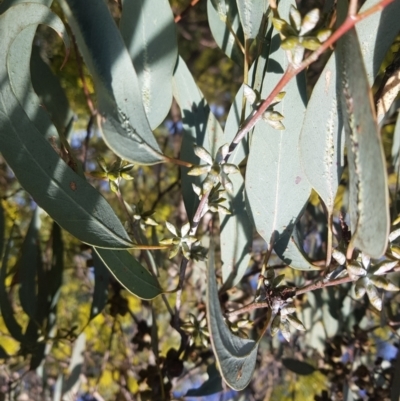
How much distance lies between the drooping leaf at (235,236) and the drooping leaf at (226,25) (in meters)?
0.23

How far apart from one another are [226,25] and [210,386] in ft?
2.46

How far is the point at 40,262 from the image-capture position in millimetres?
1152

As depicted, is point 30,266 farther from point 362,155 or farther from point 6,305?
point 362,155

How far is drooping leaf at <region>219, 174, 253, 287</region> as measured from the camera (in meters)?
0.84

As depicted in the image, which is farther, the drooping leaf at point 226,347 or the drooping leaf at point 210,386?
the drooping leaf at point 210,386

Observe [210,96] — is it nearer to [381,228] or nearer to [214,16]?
[214,16]

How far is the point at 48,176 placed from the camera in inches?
25.5

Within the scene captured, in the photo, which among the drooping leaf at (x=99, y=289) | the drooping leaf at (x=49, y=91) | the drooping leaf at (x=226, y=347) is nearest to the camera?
the drooping leaf at (x=226, y=347)

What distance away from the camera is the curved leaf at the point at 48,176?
604mm

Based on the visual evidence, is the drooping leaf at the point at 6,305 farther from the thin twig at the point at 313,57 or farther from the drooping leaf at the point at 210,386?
the thin twig at the point at 313,57

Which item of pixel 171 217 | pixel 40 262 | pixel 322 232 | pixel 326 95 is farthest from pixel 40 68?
pixel 171 217

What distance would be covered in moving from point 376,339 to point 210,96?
1.50m

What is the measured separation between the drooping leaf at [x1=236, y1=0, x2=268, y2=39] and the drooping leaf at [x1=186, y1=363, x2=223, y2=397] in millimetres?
717

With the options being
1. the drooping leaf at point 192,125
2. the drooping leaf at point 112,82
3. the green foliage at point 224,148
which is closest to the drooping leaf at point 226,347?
the green foliage at point 224,148
